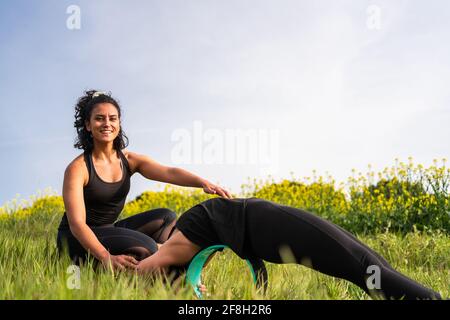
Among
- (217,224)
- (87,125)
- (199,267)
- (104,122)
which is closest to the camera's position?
(217,224)

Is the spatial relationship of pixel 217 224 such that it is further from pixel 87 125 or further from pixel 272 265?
pixel 272 265

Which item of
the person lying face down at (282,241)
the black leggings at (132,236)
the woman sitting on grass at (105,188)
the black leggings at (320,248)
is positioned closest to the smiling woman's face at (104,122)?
the woman sitting on grass at (105,188)

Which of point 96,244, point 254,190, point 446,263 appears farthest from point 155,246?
point 254,190

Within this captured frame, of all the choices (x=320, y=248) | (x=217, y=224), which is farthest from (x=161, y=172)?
(x=320, y=248)

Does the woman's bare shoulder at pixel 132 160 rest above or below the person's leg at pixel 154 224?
above

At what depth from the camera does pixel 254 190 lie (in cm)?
1049

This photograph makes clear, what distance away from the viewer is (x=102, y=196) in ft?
12.8

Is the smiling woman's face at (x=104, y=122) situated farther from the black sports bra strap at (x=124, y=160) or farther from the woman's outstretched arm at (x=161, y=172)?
the woman's outstretched arm at (x=161, y=172)

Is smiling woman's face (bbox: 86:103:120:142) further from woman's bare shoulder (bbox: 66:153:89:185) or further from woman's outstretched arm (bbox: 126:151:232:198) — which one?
woman's outstretched arm (bbox: 126:151:232:198)

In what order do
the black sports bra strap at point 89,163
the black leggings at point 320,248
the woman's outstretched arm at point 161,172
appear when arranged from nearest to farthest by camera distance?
the black leggings at point 320,248 < the black sports bra strap at point 89,163 < the woman's outstretched arm at point 161,172

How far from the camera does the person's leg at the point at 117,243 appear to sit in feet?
11.6

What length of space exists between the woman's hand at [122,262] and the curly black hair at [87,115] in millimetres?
1090

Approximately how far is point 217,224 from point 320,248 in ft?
1.76
